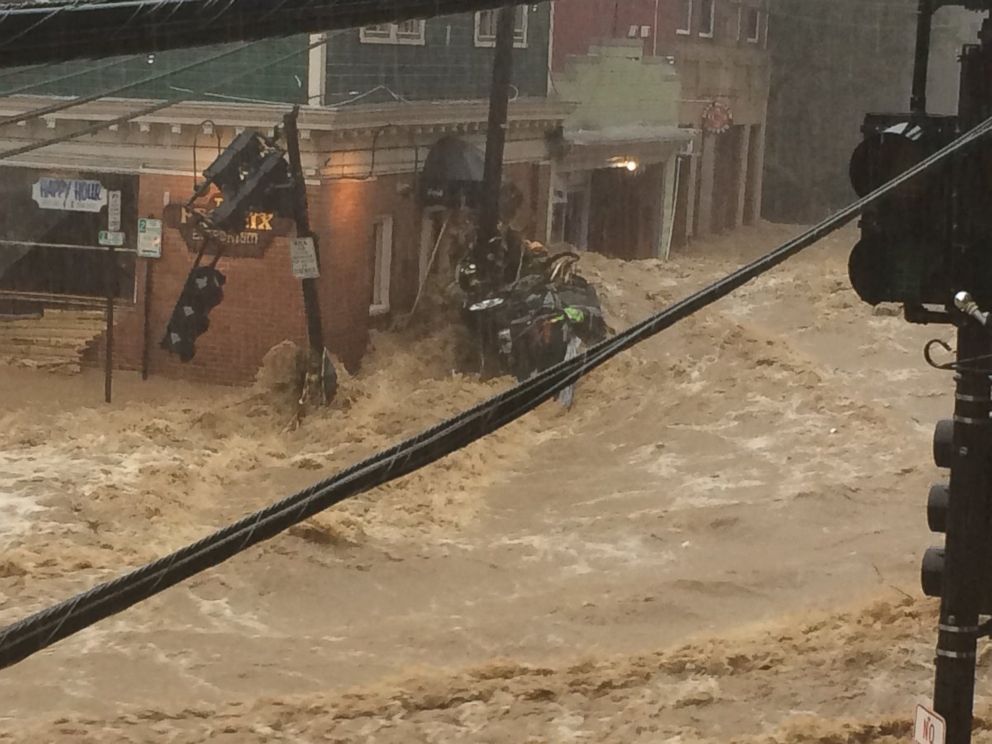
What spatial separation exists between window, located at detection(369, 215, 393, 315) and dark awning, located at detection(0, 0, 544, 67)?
1320 centimetres

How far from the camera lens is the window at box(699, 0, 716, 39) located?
69.7 feet

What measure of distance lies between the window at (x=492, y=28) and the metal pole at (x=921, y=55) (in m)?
12.2

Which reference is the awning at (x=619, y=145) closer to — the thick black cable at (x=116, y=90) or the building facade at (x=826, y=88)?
the building facade at (x=826, y=88)

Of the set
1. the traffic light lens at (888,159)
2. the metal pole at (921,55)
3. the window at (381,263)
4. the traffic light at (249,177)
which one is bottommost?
the window at (381,263)

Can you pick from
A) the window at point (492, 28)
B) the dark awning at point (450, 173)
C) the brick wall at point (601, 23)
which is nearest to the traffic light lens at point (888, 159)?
the dark awning at point (450, 173)

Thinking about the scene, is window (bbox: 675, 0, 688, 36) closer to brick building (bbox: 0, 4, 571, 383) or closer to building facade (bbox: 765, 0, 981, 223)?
building facade (bbox: 765, 0, 981, 223)

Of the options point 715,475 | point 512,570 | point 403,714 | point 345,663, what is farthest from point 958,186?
point 715,475

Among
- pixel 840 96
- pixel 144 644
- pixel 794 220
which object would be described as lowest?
pixel 144 644

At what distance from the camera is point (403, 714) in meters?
8.55

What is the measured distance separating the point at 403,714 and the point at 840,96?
1875 cm

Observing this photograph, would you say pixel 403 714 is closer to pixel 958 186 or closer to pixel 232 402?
pixel 958 186

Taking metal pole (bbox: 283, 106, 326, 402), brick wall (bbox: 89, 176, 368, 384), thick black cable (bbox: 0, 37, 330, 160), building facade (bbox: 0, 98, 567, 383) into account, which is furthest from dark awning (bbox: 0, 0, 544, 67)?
brick wall (bbox: 89, 176, 368, 384)

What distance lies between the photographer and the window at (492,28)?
1698 centimetres

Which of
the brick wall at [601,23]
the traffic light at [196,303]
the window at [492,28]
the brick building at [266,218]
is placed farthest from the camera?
the brick wall at [601,23]
